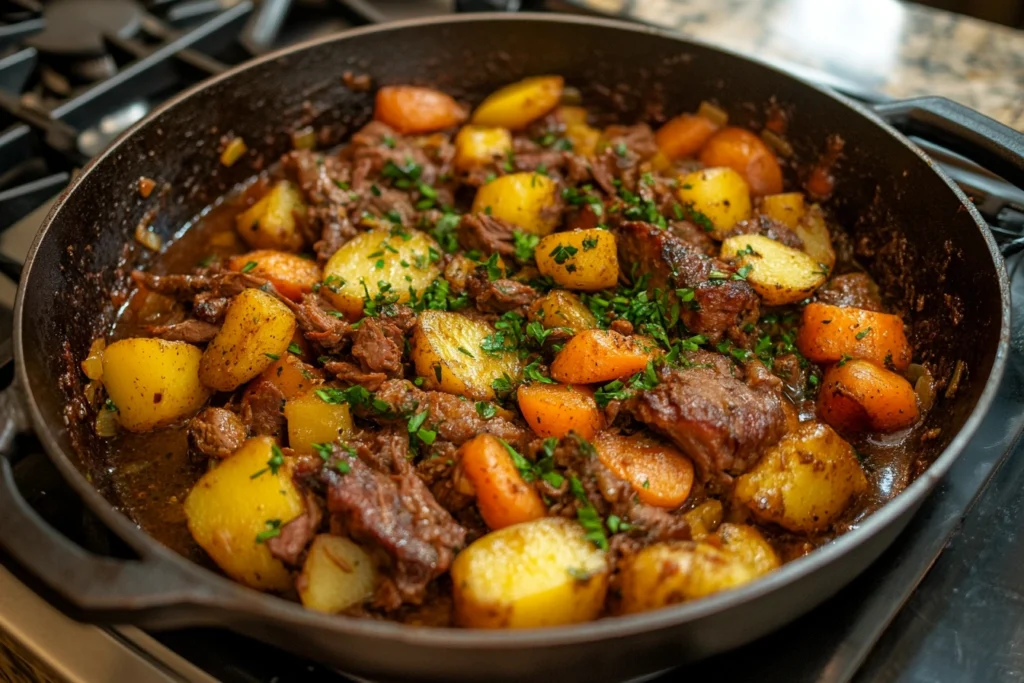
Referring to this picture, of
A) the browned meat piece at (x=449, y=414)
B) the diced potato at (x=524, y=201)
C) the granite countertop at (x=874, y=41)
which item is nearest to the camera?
the browned meat piece at (x=449, y=414)

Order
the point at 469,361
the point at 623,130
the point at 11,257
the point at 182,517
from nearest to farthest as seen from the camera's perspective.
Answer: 1. the point at 182,517
2. the point at 469,361
3. the point at 11,257
4. the point at 623,130

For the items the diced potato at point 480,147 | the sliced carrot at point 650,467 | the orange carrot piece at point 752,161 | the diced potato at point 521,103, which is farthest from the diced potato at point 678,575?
the diced potato at point 521,103

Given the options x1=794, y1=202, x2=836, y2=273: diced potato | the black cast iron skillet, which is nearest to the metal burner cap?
the black cast iron skillet

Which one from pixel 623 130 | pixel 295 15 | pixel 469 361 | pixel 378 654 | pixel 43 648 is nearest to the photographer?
pixel 378 654

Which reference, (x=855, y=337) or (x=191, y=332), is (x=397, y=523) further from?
(x=855, y=337)

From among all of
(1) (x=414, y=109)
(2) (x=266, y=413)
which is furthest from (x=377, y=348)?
(1) (x=414, y=109)

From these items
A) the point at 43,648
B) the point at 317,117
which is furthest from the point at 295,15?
the point at 43,648

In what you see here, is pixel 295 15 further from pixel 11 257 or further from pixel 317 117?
pixel 11 257

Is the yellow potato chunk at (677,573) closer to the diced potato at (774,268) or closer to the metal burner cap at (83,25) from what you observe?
the diced potato at (774,268)
